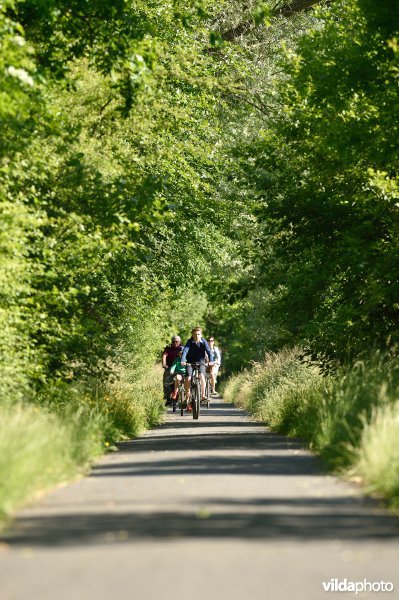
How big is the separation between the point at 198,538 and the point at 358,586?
168 cm

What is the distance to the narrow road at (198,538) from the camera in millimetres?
7047

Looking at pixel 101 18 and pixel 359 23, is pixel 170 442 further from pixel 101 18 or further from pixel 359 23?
pixel 359 23

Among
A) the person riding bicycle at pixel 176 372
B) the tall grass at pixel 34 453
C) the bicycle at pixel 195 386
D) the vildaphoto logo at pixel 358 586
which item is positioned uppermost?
the person riding bicycle at pixel 176 372

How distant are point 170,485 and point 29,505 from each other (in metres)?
1.89

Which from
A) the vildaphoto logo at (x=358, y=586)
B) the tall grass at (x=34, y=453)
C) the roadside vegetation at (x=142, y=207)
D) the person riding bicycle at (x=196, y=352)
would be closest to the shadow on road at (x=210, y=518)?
the tall grass at (x=34, y=453)

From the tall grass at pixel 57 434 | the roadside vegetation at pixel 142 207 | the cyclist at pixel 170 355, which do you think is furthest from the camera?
the cyclist at pixel 170 355

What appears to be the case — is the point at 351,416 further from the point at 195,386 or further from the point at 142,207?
the point at 195,386

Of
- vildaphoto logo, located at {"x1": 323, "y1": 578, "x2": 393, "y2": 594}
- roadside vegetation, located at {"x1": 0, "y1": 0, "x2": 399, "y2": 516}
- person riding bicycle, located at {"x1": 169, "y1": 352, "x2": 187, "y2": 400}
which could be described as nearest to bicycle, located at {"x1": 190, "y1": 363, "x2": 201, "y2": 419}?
roadside vegetation, located at {"x1": 0, "y1": 0, "x2": 399, "y2": 516}

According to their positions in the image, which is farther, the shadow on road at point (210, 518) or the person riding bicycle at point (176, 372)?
the person riding bicycle at point (176, 372)

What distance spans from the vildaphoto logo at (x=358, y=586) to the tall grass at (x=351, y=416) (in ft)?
9.64

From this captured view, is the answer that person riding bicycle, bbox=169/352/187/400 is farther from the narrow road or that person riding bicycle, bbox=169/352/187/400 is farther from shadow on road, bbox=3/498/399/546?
shadow on road, bbox=3/498/399/546

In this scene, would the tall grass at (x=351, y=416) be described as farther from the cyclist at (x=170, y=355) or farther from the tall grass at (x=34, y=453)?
the cyclist at (x=170, y=355)

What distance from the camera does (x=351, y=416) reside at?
620 inches

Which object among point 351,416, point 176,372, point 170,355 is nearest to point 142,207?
point 351,416
